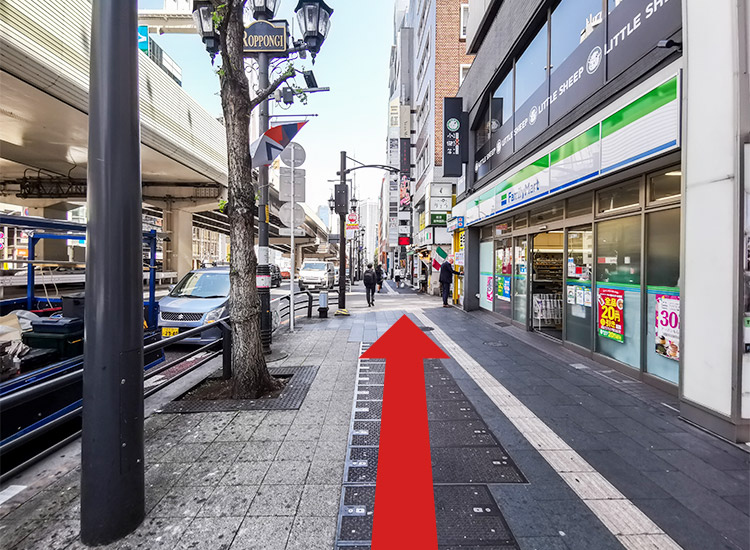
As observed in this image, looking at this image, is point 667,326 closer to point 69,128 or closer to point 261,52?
point 261,52

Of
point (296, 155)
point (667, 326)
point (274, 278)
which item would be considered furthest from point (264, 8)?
point (274, 278)

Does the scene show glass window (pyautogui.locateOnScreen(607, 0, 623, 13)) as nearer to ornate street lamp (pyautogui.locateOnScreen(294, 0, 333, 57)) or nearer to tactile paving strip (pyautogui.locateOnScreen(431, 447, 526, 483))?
ornate street lamp (pyautogui.locateOnScreen(294, 0, 333, 57))

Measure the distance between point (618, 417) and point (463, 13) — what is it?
2638cm

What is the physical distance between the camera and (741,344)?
355 centimetres

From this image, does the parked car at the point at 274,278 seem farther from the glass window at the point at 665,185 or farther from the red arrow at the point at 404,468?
the glass window at the point at 665,185

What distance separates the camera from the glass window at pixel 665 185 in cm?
502

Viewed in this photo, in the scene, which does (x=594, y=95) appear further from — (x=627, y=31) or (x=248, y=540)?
(x=248, y=540)

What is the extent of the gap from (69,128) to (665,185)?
17735mm

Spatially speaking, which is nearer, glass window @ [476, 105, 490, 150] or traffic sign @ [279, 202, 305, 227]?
Result: traffic sign @ [279, 202, 305, 227]

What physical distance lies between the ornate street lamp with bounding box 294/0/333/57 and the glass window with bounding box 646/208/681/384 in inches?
245

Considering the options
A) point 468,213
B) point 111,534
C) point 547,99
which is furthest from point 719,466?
point 468,213

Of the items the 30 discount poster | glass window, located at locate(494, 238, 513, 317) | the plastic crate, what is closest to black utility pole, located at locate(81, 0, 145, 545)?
the plastic crate

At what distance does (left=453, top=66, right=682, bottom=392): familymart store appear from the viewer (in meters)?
4.91

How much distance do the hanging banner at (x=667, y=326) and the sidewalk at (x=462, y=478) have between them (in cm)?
59
